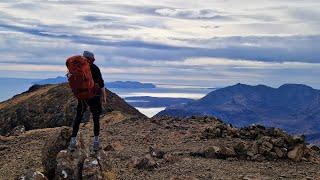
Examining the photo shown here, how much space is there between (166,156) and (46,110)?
30.3m

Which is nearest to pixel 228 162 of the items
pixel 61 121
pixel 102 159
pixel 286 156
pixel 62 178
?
pixel 286 156

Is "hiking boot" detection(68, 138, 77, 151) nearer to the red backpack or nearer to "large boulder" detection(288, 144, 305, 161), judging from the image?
the red backpack

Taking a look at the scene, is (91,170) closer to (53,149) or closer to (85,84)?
(53,149)

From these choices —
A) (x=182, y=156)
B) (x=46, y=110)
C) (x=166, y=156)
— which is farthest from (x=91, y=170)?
(x=46, y=110)

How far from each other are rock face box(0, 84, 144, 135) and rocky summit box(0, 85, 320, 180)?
49.9 feet

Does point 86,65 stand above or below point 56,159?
above

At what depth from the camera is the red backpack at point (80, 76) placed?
17.0m

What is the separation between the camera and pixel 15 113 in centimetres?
5047

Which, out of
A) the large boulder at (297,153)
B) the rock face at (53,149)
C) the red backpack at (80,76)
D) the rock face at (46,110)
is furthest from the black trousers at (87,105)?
the rock face at (46,110)

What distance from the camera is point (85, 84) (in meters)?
17.2

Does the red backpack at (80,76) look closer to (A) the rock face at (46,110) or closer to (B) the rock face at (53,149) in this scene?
(B) the rock face at (53,149)

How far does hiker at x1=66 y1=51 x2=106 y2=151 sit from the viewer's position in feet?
56.0

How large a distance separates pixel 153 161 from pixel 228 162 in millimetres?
3303

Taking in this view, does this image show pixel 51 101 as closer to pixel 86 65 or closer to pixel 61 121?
pixel 61 121
